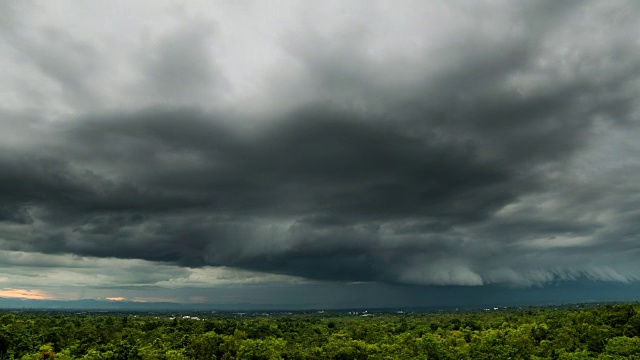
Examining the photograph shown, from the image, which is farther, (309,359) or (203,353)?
(203,353)

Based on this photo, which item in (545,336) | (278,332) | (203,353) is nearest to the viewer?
(203,353)

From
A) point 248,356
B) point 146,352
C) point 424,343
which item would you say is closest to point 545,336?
point 424,343

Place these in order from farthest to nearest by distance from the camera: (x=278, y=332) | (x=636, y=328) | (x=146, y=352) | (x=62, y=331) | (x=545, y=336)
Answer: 1. (x=278, y=332)
2. (x=62, y=331)
3. (x=545, y=336)
4. (x=636, y=328)
5. (x=146, y=352)

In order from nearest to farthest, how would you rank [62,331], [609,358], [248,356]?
[609,358]
[248,356]
[62,331]

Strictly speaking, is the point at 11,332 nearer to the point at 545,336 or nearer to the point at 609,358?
the point at 609,358

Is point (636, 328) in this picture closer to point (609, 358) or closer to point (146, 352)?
point (609, 358)

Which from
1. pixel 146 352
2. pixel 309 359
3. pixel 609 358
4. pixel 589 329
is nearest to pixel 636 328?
A: pixel 589 329

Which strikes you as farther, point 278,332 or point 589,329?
point 278,332

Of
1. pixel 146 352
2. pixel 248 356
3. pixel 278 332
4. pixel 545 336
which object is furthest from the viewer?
pixel 278 332
